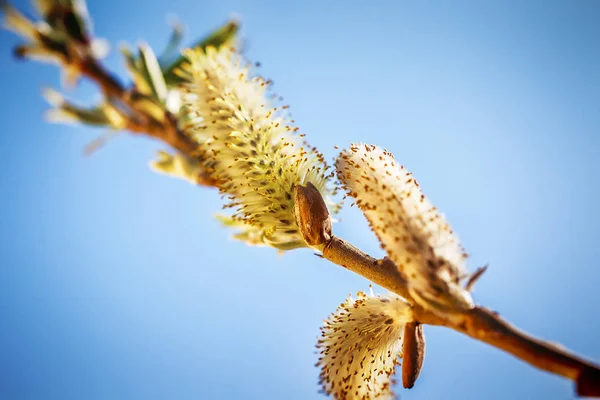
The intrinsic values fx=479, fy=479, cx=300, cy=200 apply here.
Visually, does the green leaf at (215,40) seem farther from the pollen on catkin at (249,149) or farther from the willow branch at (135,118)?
the pollen on catkin at (249,149)

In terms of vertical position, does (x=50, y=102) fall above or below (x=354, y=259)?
above

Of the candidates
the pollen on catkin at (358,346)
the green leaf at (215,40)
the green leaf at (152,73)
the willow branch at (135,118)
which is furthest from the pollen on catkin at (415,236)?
the green leaf at (215,40)

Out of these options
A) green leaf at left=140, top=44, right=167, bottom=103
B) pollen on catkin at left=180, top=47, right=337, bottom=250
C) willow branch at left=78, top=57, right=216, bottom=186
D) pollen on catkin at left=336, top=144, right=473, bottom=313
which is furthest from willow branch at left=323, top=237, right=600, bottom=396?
green leaf at left=140, top=44, right=167, bottom=103

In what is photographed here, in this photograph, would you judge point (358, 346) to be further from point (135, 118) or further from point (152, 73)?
point (152, 73)

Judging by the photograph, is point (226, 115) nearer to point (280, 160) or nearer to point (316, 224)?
point (280, 160)

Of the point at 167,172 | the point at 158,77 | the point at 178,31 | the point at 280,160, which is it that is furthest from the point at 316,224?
the point at 178,31

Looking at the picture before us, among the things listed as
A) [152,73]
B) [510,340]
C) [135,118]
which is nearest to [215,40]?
[152,73]

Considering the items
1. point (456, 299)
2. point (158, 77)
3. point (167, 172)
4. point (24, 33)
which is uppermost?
point (158, 77)
